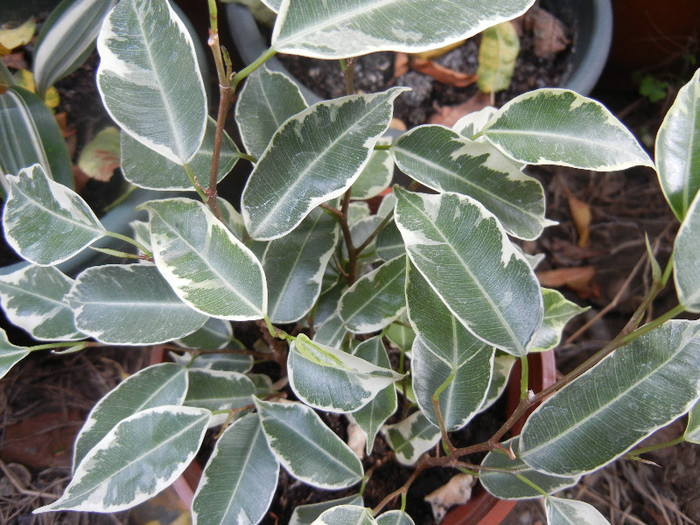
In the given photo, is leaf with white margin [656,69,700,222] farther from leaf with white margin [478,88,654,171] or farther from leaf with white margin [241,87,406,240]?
leaf with white margin [241,87,406,240]

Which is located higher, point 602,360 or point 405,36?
point 405,36

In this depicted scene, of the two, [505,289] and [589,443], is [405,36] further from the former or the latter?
[589,443]

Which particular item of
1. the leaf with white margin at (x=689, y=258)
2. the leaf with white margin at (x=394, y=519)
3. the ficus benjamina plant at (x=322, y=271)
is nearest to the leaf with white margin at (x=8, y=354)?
the ficus benjamina plant at (x=322, y=271)

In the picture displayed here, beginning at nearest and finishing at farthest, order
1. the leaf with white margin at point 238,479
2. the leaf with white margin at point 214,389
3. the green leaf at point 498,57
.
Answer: the leaf with white margin at point 238,479
the leaf with white margin at point 214,389
the green leaf at point 498,57

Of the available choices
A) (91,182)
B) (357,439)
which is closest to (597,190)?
(357,439)

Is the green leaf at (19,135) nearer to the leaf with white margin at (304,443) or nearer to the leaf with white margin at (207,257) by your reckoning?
the leaf with white margin at (207,257)

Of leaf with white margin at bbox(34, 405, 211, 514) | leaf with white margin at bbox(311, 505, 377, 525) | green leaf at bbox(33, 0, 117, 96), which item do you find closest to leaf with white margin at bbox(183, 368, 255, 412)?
leaf with white margin at bbox(34, 405, 211, 514)
